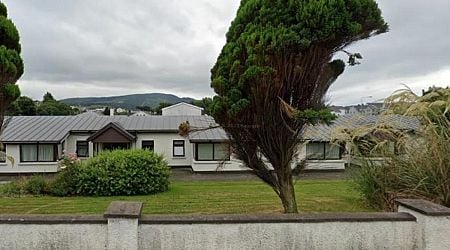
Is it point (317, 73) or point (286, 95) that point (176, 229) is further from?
point (317, 73)

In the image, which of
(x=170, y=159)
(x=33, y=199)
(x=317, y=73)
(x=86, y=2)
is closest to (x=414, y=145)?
(x=317, y=73)

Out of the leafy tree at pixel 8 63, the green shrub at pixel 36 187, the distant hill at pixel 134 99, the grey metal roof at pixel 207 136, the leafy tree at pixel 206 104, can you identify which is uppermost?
the distant hill at pixel 134 99

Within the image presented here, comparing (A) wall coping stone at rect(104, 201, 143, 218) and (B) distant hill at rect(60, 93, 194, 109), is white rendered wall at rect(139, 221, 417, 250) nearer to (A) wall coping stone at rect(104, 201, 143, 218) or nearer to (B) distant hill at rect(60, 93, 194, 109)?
(A) wall coping stone at rect(104, 201, 143, 218)

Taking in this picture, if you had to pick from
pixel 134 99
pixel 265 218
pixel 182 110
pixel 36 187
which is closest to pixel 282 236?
pixel 265 218

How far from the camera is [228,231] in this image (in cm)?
434

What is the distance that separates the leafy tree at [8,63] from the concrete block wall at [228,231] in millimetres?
2549

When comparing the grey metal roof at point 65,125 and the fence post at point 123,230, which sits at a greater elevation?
the grey metal roof at point 65,125

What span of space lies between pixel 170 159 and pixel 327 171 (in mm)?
10582

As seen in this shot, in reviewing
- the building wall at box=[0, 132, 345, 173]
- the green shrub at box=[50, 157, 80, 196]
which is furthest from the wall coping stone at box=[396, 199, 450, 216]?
the building wall at box=[0, 132, 345, 173]

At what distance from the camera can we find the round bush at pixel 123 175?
52.7 ft

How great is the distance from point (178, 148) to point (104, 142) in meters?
4.96

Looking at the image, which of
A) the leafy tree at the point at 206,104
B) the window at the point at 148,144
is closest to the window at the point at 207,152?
the window at the point at 148,144

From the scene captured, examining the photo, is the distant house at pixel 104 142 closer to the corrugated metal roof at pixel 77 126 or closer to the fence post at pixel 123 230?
the corrugated metal roof at pixel 77 126

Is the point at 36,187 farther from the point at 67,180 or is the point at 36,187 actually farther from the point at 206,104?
the point at 206,104
